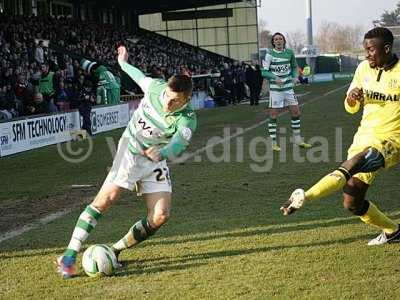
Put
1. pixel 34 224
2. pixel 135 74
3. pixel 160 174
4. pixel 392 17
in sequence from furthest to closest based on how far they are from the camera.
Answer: pixel 392 17, pixel 34 224, pixel 135 74, pixel 160 174

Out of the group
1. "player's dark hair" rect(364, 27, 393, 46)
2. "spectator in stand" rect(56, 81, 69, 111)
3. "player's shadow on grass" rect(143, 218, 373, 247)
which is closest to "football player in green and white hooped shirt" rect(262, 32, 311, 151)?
"player's shadow on grass" rect(143, 218, 373, 247)

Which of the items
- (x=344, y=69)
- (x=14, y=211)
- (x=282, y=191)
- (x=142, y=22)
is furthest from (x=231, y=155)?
(x=344, y=69)

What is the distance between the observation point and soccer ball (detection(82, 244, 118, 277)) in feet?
19.2

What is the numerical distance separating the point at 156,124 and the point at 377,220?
2241 millimetres

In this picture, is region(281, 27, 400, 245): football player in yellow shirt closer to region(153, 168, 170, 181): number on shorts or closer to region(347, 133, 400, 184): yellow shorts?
region(347, 133, 400, 184): yellow shorts

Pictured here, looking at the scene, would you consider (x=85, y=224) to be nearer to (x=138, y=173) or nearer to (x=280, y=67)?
(x=138, y=173)

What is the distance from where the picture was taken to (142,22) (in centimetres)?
5531

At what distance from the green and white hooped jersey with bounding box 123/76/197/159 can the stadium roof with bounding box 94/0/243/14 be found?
4058cm

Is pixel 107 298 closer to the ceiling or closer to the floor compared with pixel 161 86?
closer to the floor

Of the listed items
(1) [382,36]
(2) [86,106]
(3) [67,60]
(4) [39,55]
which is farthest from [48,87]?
(1) [382,36]

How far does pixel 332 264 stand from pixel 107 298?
75.4 inches

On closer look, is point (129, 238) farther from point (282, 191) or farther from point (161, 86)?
point (282, 191)

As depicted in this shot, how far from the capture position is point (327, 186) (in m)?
5.72

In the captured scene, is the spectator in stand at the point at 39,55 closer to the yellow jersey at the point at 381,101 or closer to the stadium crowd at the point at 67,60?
the stadium crowd at the point at 67,60
